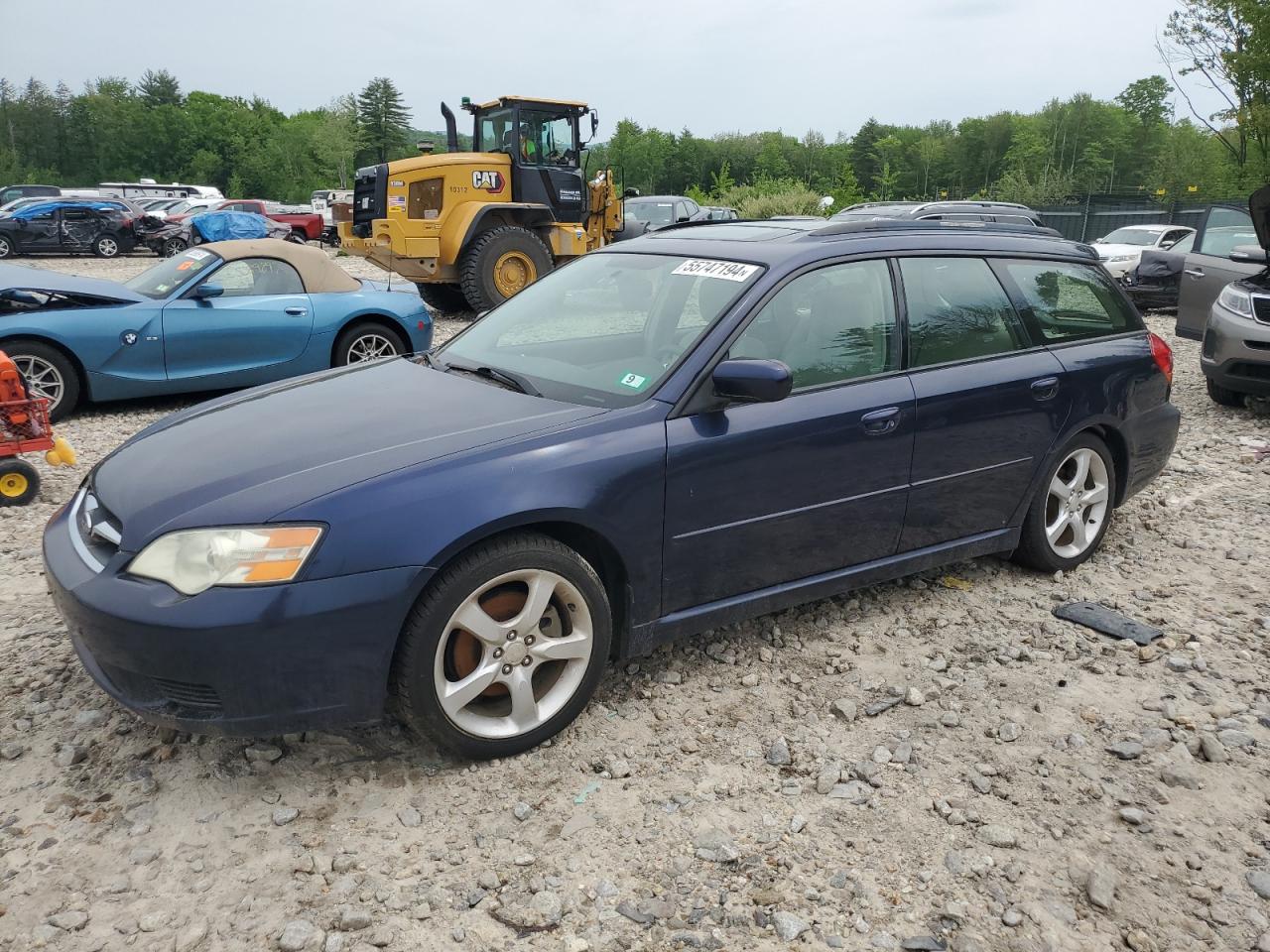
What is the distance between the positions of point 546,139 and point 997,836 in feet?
42.6

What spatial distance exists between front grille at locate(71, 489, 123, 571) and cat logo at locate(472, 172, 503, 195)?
35.7 ft

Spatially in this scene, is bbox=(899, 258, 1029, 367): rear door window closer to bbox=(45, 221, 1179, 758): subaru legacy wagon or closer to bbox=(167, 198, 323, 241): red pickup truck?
bbox=(45, 221, 1179, 758): subaru legacy wagon

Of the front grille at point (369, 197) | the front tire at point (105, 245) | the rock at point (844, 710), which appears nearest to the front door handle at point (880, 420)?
the rock at point (844, 710)

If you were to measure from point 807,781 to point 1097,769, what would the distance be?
3.04 ft

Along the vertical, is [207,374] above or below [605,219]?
below

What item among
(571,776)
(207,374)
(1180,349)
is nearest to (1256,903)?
(571,776)

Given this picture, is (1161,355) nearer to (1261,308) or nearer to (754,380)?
(754,380)

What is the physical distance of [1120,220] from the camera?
30.2 metres

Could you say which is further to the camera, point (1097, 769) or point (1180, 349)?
point (1180, 349)

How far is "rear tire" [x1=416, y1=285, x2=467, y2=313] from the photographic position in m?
14.4

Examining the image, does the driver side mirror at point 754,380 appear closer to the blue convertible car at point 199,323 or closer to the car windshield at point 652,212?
the blue convertible car at point 199,323

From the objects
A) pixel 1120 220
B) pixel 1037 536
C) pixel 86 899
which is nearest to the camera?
pixel 86 899

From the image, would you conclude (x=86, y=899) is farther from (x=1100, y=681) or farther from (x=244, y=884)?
(x=1100, y=681)

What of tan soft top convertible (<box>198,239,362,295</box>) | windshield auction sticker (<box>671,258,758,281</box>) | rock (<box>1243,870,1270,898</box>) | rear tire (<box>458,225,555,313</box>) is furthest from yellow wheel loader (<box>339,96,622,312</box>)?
rock (<box>1243,870,1270,898</box>)
